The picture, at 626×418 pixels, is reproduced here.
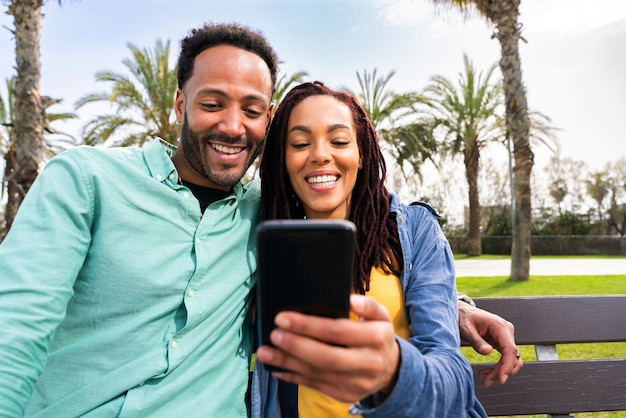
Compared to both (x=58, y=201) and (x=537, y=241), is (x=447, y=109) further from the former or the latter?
(x=58, y=201)

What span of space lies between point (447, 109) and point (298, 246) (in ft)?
67.9

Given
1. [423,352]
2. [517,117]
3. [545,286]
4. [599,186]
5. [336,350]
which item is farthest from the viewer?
[599,186]

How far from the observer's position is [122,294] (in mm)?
1735

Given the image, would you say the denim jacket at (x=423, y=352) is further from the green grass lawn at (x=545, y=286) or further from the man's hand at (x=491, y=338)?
the green grass lawn at (x=545, y=286)

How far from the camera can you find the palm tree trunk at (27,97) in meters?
7.82

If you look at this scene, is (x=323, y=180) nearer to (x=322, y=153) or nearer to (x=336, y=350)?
(x=322, y=153)

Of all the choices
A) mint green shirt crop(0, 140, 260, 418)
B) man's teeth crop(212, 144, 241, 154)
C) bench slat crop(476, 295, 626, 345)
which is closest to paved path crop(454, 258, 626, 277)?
bench slat crop(476, 295, 626, 345)

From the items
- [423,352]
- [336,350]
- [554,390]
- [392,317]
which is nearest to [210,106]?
[392,317]

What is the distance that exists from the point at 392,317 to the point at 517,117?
11367 millimetres

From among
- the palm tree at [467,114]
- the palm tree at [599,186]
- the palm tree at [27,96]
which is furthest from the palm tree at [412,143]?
the palm tree at [599,186]

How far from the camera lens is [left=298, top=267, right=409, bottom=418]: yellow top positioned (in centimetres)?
176

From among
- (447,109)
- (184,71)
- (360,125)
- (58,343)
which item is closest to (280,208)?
(360,125)

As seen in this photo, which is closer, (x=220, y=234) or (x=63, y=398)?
(x=63, y=398)

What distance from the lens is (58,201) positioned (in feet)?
5.56
